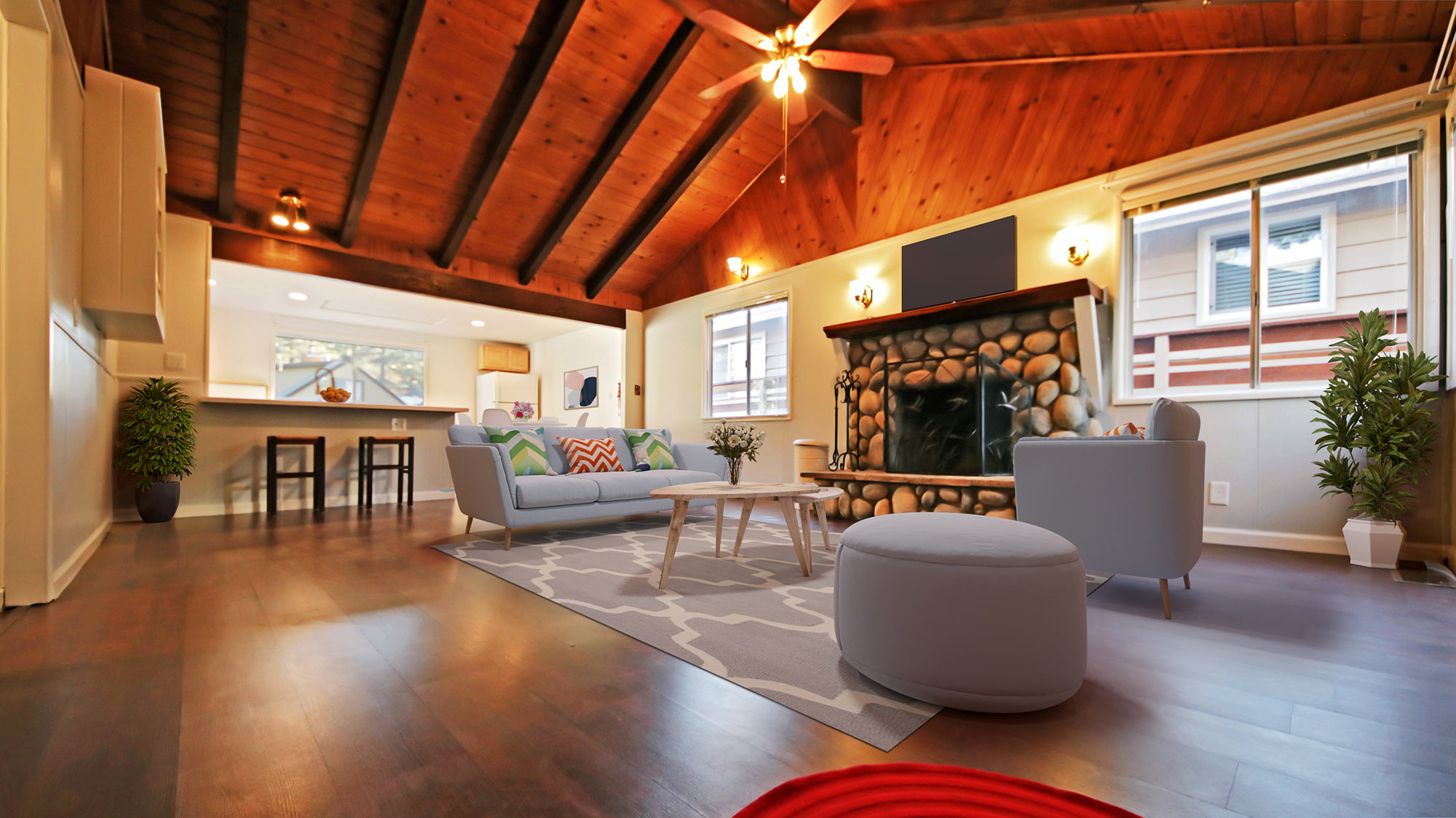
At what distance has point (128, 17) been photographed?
3854mm

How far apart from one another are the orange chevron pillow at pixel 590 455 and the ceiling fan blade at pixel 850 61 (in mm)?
3019

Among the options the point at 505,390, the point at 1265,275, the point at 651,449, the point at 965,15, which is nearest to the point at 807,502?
the point at 651,449

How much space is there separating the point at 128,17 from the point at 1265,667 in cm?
677

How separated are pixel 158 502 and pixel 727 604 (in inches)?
190

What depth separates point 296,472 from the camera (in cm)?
552

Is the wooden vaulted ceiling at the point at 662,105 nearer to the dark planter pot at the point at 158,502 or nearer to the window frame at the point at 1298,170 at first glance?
the window frame at the point at 1298,170

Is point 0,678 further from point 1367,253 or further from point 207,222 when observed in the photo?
point 1367,253

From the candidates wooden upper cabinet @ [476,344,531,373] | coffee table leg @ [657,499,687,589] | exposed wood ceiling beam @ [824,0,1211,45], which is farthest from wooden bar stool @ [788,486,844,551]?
wooden upper cabinet @ [476,344,531,373]

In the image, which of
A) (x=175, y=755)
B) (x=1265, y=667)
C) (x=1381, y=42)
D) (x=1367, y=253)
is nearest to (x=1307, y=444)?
(x=1367, y=253)

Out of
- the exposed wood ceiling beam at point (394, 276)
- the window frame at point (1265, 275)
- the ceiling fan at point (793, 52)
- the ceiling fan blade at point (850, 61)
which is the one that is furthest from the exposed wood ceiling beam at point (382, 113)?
the window frame at point (1265, 275)

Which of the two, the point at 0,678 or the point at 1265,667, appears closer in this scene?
the point at 0,678

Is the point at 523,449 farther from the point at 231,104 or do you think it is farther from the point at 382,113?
the point at 231,104

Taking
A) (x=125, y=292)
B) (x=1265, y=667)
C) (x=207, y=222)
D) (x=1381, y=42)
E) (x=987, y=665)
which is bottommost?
(x=1265, y=667)

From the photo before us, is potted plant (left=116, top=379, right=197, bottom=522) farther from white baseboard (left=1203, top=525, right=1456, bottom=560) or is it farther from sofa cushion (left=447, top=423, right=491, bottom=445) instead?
white baseboard (left=1203, top=525, right=1456, bottom=560)
